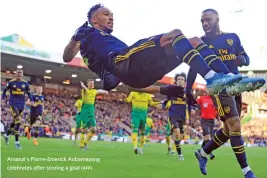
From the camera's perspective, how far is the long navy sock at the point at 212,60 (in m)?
2.63

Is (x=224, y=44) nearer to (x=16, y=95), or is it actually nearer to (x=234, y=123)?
(x=234, y=123)

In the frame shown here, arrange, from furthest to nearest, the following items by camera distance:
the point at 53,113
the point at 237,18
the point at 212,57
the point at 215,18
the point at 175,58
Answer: the point at 53,113 → the point at 237,18 → the point at 215,18 → the point at 175,58 → the point at 212,57

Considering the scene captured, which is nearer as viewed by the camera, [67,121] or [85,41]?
[85,41]

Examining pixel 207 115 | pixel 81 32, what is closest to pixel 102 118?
pixel 207 115

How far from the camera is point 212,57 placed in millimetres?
2697

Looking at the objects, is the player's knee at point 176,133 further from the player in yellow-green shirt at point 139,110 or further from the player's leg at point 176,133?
the player in yellow-green shirt at point 139,110

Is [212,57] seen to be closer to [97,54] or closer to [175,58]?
[175,58]

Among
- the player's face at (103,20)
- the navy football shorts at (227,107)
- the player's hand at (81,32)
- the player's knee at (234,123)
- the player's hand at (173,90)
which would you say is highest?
the player's face at (103,20)

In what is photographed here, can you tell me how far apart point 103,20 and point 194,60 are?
1.21m

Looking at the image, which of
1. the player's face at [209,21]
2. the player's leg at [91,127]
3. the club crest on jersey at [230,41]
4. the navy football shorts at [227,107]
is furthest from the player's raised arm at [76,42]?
the player's leg at [91,127]

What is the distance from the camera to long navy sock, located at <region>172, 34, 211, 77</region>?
8.36ft

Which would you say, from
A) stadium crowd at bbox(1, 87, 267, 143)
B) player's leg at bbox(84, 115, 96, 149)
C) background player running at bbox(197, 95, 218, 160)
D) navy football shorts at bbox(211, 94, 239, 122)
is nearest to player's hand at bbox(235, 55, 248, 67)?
navy football shorts at bbox(211, 94, 239, 122)

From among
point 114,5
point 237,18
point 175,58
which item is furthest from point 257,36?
point 175,58

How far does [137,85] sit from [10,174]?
4.50 ft
